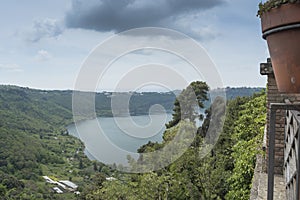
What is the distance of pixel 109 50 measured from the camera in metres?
9.17

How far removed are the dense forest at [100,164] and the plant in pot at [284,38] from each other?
4277 mm

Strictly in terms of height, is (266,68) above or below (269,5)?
above

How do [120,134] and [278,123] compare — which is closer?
[278,123]

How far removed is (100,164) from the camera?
34.9 meters

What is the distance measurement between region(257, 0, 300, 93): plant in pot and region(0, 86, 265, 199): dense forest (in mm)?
4277

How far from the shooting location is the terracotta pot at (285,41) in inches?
34.2

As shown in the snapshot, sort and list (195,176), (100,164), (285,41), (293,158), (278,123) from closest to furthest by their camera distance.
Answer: (285,41), (293,158), (278,123), (195,176), (100,164)

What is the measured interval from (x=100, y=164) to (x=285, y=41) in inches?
1396

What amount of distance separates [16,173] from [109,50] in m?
34.2

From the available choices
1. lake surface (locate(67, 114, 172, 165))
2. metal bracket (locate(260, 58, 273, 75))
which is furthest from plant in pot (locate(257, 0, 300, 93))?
lake surface (locate(67, 114, 172, 165))

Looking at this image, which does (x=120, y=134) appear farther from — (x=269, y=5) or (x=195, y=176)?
(x=269, y=5)

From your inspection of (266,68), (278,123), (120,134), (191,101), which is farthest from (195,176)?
(266,68)

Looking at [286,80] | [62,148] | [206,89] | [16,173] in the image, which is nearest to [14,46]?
[62,148]

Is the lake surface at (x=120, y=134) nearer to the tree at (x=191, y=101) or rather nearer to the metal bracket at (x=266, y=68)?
the tree at (x=191, y=101)
